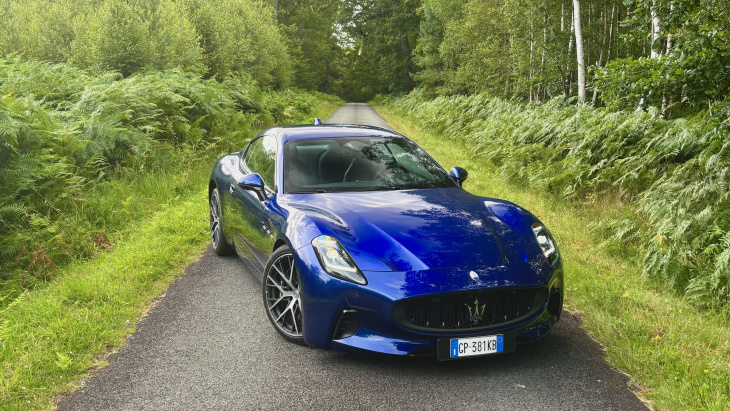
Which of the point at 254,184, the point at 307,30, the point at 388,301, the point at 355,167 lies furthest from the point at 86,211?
the point at 307,30

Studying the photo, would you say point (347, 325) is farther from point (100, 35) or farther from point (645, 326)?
point (100, 35)

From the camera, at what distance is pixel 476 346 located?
3270 millimetres

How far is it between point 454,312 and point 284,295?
1.26 m

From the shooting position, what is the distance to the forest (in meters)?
5.36

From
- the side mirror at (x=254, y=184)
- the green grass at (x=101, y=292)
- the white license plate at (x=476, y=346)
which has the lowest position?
the green grass at (x=101, y=292)

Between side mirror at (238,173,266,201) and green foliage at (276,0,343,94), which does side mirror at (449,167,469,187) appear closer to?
side mirror at (238,173,266,201)

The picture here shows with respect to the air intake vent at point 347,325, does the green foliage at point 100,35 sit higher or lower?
higher

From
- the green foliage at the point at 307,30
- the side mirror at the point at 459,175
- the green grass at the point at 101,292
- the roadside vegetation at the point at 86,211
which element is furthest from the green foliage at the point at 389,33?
the side mirror at the point at 459,175

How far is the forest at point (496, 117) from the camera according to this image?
5363mm

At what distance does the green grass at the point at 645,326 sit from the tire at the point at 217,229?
3.59 metres

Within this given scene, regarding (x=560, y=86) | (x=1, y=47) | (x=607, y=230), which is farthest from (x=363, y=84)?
(x=607, y=230)

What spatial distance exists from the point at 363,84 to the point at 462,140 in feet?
203

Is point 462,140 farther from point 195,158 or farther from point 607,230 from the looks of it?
point 607,230

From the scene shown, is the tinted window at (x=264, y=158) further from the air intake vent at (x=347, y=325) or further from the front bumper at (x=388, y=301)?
the air intake vent at (x=347, y=325)
